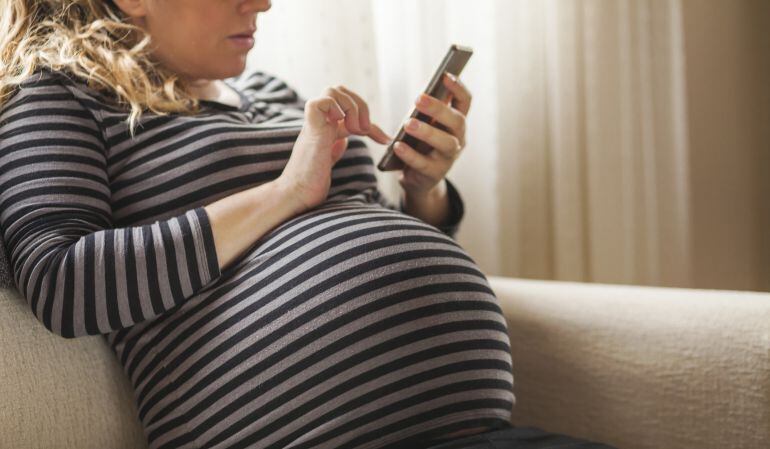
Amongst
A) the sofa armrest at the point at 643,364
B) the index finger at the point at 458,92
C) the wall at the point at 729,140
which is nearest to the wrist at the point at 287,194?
the index finger at the point at 458,92

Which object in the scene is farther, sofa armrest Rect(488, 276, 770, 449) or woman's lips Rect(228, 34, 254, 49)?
woman's lips Rect(228, 34, 254, 49)

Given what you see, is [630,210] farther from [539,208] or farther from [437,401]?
[437,401]

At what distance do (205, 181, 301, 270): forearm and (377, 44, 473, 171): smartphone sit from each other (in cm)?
17

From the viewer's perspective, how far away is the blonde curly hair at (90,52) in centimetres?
76

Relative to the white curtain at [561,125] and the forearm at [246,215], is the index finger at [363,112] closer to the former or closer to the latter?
the forearm at [246,215]

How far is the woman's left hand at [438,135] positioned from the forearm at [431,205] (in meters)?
0.04

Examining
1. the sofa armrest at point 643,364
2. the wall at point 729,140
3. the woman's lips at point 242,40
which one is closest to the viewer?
the sofa armrest at point 643,364

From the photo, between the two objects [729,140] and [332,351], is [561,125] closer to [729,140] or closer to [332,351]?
[729,140]

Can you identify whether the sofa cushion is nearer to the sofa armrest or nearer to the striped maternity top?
the striped maternity top

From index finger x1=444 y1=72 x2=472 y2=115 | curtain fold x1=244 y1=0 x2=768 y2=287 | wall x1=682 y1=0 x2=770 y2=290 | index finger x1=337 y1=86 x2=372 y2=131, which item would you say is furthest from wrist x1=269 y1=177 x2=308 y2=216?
wall x1=682 y1=0 x2=770 y2=290

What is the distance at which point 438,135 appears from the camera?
85 cm

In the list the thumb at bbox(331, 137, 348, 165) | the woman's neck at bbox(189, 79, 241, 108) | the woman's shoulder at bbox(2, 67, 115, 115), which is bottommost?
the thumb at bbox(331, 137, 348, 165)

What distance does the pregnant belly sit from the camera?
2.14 ft

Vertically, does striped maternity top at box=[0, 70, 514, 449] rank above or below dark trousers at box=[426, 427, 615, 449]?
above
